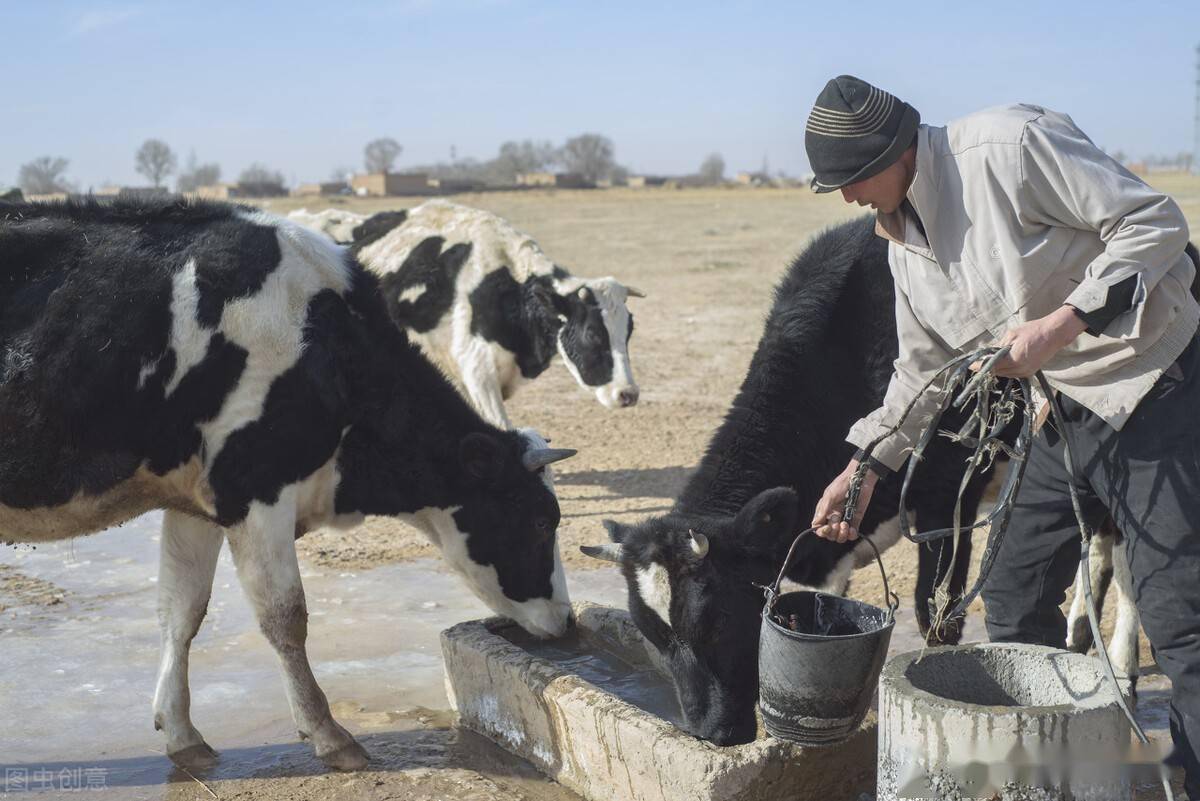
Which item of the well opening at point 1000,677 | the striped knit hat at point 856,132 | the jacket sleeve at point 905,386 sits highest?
the striped knit hat at point 856,132

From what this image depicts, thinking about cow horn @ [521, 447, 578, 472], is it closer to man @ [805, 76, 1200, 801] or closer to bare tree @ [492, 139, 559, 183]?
man @ [805, 76, 1200, 801]

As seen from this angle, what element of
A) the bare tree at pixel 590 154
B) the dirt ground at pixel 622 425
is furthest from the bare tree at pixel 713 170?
the dirt ground at pixel 622 425

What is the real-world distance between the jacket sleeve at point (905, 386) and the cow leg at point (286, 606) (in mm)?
2403

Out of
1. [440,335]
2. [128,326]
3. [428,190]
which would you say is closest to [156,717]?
[128,326]

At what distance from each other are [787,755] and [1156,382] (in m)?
1.74

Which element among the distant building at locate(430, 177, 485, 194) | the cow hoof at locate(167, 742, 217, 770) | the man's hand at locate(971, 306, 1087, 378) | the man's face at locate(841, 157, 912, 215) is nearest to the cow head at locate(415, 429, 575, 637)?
the cow hoof at locate(167, 742, 217, 770)

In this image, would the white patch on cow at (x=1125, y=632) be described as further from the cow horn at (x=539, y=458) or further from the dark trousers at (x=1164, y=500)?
the cow horn at (x=539, y=458)

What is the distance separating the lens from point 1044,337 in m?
3.24

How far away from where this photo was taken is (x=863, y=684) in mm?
3869

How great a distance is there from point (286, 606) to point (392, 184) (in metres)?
54.5

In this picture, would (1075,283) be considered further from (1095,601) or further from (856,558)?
(1095,601)

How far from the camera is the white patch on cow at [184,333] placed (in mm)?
4836

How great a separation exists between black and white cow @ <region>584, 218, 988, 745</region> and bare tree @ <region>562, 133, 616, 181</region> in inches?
3436

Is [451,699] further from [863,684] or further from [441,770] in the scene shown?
[863,684]
